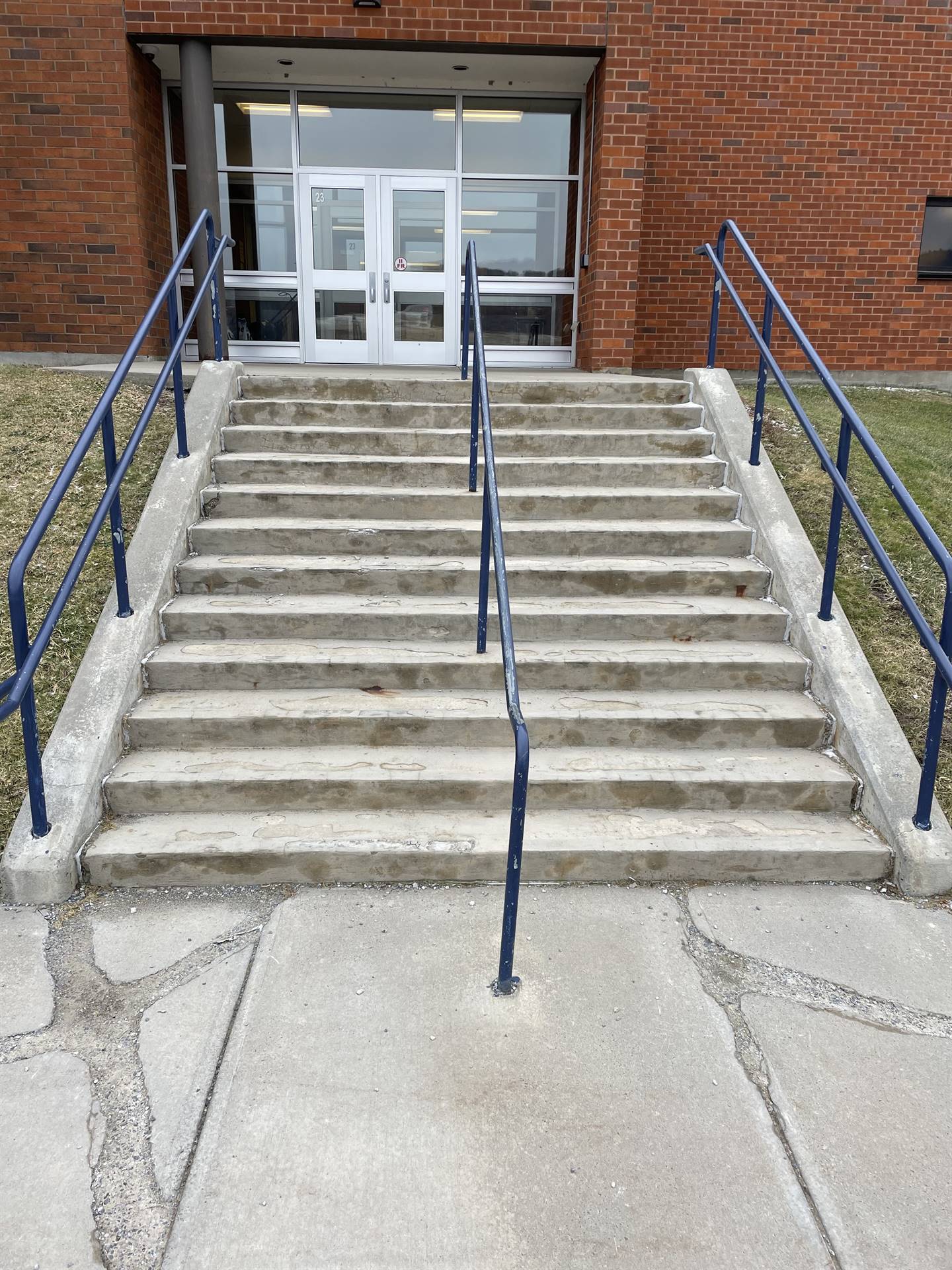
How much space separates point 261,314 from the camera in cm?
938

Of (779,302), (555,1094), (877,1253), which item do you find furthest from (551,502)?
(877,1253)

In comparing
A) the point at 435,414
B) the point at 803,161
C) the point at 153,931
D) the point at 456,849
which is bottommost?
the point at 153,931

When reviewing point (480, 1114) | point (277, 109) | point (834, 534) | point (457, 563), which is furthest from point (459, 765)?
point (277, 109)

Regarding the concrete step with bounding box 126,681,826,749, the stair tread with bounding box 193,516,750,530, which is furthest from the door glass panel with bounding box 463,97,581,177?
the concrete step with bounding box 126,681,826,749

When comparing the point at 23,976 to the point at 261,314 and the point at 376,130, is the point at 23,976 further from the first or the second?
the point at 376,130

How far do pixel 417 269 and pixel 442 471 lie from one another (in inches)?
212

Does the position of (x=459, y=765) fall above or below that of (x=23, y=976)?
above

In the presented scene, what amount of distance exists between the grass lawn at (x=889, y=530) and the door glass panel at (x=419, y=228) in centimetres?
411

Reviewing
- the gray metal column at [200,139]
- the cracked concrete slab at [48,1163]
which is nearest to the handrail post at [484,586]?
the cracked concrete slab at [48,1163]

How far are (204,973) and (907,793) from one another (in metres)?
2.60

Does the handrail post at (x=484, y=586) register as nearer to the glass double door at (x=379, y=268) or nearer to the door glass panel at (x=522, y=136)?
the glass double door at (x=379, y=268)

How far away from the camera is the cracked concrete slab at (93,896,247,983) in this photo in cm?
274

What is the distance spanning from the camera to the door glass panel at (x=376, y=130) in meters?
9.03

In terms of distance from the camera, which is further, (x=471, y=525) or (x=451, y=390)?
(x=451, y=390)
